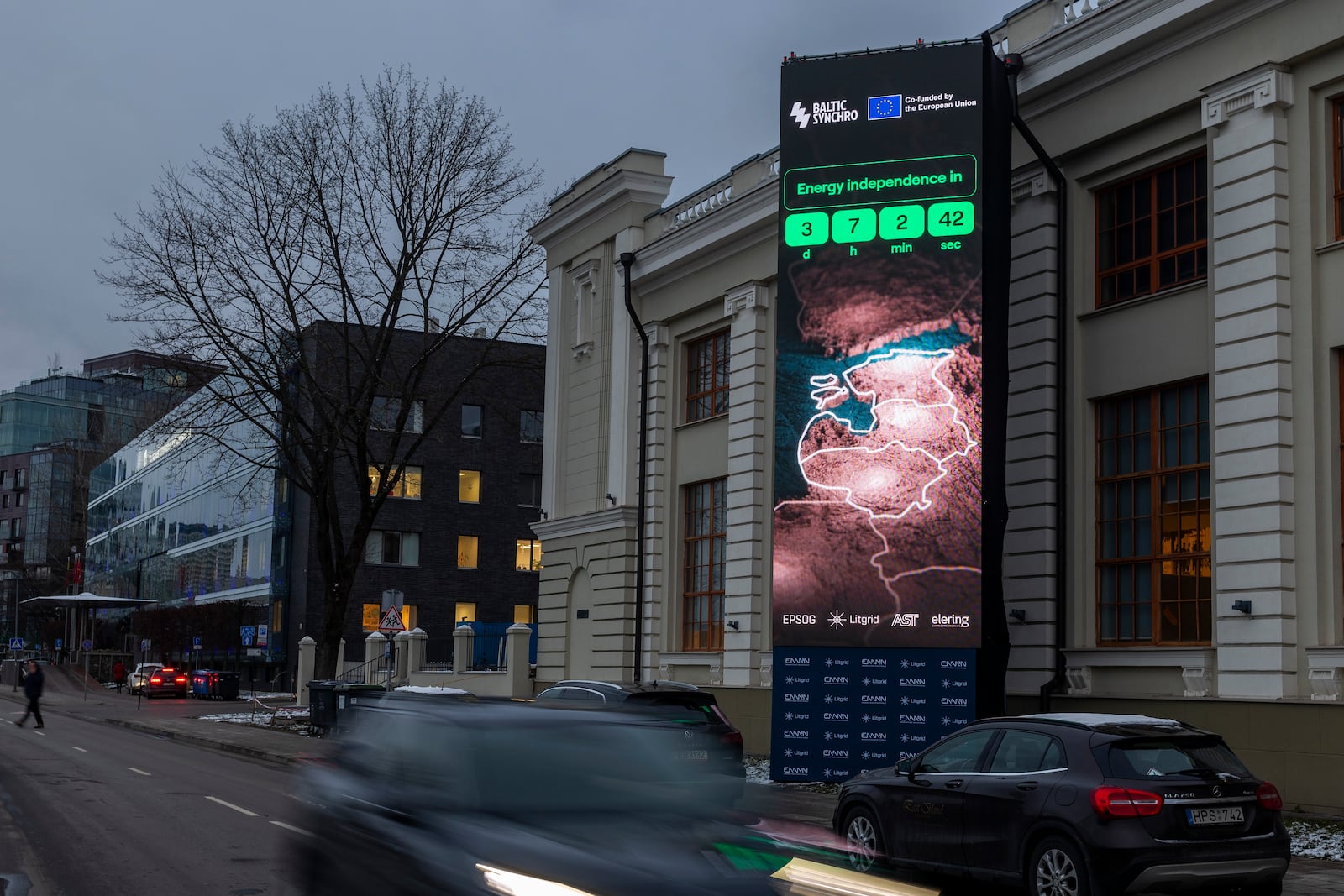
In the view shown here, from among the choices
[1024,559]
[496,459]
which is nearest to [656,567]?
[1024,559]

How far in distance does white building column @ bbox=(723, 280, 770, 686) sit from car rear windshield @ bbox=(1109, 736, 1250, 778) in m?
15.9

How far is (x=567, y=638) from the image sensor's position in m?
34.5

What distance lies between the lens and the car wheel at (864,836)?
41.2 ft

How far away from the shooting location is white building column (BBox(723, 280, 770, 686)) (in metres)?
27.0

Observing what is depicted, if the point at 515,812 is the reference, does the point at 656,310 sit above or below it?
above

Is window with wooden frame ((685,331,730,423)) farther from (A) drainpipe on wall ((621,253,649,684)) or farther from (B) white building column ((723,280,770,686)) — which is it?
(B) white building column ((723,280,770,686))

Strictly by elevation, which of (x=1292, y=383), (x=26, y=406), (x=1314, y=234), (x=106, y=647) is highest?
(x=26, y=406)

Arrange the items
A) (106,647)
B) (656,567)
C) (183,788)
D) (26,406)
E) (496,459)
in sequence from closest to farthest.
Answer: (183,788) < (656,567) < (496,459) < (106,647) < (26,406)

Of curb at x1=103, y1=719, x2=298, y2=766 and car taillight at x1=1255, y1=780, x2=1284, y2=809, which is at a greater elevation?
car taillight at x1=1255, y1=780, x2=1284, y2=809

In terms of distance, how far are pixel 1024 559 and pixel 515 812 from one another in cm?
1464

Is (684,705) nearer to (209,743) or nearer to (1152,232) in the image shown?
(1152,232)

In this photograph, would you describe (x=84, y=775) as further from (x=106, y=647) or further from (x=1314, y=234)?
(x=106, y=647)

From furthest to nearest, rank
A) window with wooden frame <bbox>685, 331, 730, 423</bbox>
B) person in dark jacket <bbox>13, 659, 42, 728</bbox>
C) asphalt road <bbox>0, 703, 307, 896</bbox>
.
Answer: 1. person in dark jacket <bbox>13, 659, 42, 728</bbox>
2. window with wooden frame <bbox>685, 331, 730, 423</bbox>
3. asphalt road <bbox>0, 703, 307, 896</bbox>

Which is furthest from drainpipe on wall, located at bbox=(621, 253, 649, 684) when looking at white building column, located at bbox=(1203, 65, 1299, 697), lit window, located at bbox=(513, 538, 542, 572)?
lit window, located at bbox=(513, 538, 542, 572)
